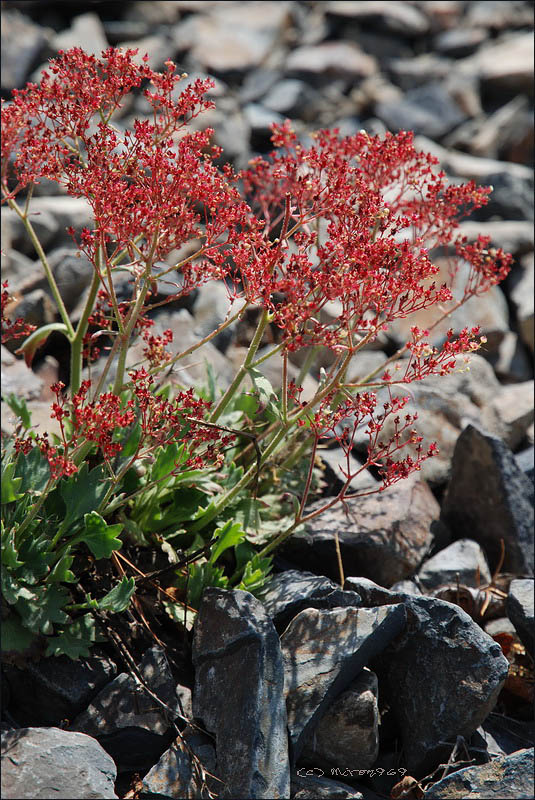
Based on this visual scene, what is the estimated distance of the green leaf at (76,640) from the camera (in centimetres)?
332

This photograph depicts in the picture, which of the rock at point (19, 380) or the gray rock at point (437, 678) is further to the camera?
the rock at point (19, 380)

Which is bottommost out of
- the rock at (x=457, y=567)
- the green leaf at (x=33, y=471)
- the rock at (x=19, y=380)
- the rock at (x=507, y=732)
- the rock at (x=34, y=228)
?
the rock at (x=507, y=732)

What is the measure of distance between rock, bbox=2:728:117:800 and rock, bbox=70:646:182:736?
20 cm

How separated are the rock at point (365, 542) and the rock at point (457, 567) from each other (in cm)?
10

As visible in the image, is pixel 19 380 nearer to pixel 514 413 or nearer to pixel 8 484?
pixel 8 484

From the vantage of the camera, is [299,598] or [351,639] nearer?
[351,639]

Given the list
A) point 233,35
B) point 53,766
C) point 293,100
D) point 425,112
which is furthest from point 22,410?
point 233,35

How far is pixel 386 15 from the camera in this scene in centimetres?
1087

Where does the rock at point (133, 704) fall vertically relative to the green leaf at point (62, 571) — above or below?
below

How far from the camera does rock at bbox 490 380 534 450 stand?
19.5 feet

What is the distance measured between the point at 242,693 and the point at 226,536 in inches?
27.9

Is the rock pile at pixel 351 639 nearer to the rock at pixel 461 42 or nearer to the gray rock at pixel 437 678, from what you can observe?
the gray rock at pixel 437 678

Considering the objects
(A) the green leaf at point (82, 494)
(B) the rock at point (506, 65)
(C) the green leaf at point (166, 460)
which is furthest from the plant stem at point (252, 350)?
(B) the rock at point (506, 65)

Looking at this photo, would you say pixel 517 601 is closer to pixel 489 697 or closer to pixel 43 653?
pixel 489 697
